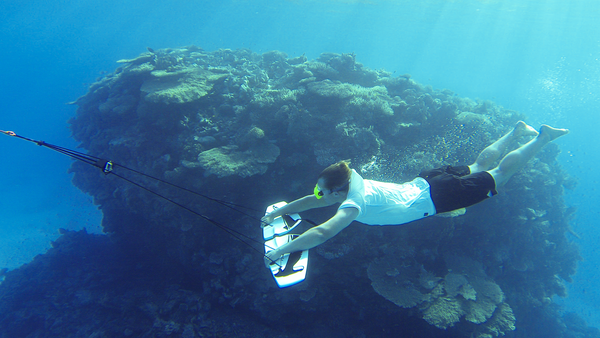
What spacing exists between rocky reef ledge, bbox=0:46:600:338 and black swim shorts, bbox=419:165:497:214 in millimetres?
3018

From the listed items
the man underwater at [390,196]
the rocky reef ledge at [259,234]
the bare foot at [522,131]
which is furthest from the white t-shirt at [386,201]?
the rocky reef ledge at [259,234]

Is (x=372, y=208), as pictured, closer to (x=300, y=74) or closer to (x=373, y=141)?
(x=373, y=141)

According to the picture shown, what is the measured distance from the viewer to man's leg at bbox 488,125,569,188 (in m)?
3.56

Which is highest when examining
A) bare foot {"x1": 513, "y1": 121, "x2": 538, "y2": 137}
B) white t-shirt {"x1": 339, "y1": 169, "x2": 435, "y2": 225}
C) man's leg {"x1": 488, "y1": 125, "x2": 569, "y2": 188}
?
white t-shirt {"x1": 339, "y1": 169, "x2": 435, "y2": 225}

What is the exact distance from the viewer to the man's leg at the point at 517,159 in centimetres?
356

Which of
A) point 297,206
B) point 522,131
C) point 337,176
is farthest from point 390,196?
point 522,131

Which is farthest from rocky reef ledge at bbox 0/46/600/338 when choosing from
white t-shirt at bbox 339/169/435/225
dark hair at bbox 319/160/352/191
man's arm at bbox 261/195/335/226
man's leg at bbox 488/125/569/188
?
dark hair at bbox 319/160/352/191

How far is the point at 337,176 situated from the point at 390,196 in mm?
825

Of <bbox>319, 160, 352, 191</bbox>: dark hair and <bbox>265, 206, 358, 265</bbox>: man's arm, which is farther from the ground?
<bbox>319, 160, 352, 191</bbox>: dark hair

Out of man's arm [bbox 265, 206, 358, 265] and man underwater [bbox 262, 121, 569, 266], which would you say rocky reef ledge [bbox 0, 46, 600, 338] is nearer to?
man underwater [bbox 262, 121, 569, 266]

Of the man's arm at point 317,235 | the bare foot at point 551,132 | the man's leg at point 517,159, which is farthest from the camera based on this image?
the bare foot at point 551,132

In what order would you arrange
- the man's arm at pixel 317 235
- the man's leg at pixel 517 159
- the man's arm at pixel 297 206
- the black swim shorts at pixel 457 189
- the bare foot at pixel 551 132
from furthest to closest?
the bare foot at pixel 551 132 < the man's leg at pixel 517 159 < the man's arm at pixel 297 206 < the black swim shorts at pixel 457 189 < the man's arm at pixel 317 235

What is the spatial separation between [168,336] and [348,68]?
39.8ft

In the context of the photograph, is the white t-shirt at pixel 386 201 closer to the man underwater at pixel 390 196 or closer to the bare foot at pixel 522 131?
the man underwater at pixel 390 196
